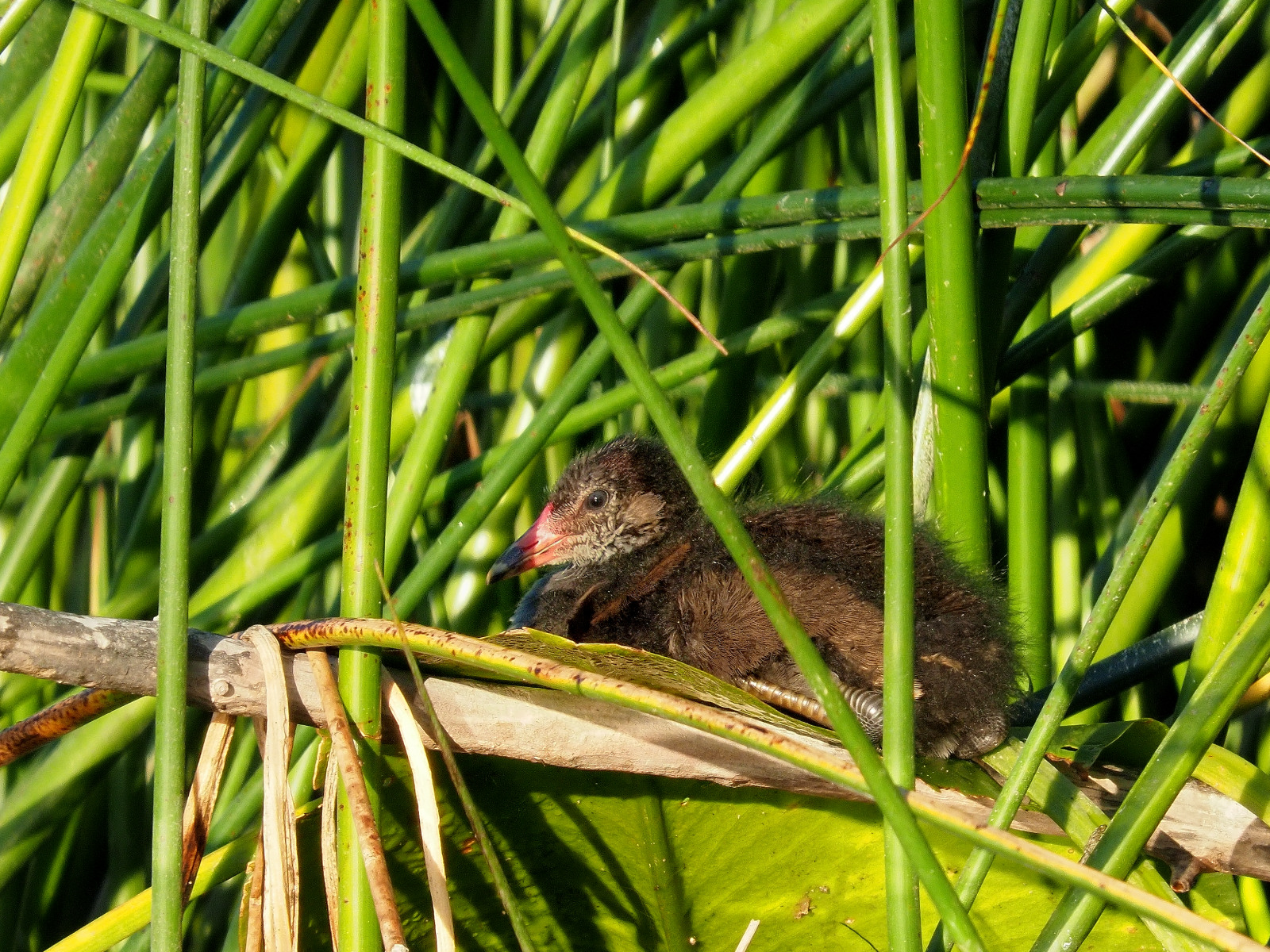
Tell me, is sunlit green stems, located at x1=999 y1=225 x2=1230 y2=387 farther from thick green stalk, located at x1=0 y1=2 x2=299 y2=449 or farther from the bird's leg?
thick green stalk, located at x1=0 y1=2 x2=299 y2=449

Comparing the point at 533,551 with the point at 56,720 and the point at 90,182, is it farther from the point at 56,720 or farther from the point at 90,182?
the point at 56,720

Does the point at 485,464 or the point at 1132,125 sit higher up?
the point at 1132,125

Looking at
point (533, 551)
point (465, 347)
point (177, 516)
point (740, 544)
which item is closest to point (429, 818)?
point (177, 516)

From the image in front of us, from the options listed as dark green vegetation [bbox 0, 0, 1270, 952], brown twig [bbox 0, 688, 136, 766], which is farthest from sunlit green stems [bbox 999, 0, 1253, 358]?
brown twig [bbox 0, 688, 136, 766]

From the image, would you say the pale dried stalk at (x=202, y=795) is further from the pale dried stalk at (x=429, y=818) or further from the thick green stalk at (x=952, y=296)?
the thick green stalk at (x=952, y=296)

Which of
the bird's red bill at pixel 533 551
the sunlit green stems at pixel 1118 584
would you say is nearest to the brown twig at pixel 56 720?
the sunlit green stems at pixel 1118 584

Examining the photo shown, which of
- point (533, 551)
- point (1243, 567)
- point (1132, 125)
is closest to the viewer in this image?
point (1243, 567)

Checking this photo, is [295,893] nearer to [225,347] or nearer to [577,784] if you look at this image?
[577,784]
